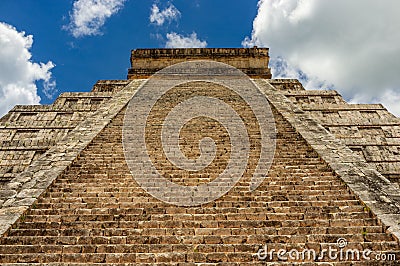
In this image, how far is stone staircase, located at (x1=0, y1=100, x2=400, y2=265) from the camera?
12.0ft

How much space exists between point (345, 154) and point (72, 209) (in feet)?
15.3

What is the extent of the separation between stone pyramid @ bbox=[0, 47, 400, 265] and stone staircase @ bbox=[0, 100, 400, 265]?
14 millimetres

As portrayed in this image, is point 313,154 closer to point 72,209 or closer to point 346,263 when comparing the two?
point 346,263

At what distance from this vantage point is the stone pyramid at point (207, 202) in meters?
3.69

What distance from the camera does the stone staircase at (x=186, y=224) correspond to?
3654 millimetres

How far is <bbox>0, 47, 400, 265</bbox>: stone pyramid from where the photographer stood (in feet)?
12.1

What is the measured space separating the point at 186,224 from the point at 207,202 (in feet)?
1.95

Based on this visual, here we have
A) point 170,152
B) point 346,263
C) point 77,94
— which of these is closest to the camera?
point 346,263

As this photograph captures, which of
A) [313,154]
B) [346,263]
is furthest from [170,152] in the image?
[346,263]

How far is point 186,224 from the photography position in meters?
4.13

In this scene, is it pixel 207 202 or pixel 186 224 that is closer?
pixel 186 224

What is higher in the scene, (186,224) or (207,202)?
(207,202)

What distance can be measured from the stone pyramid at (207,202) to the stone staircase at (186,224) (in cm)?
1

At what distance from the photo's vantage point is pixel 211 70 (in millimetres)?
12359
